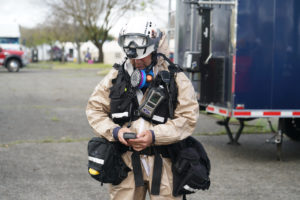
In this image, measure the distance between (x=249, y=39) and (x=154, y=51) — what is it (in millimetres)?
3909

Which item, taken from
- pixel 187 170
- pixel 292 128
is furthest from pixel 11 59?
pixel 187 170

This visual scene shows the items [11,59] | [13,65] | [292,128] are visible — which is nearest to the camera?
[292,128]

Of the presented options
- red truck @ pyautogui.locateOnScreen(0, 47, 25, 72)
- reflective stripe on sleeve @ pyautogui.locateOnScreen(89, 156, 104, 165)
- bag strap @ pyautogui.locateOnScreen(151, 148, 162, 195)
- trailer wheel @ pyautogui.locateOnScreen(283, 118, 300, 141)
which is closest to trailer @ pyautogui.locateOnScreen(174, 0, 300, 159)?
trailer wheel @ pyautogui.locateOnScreen(283, 118, 300, 141)

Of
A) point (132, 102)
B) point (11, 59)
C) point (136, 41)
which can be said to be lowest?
point (11, 59)

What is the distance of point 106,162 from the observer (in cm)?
301

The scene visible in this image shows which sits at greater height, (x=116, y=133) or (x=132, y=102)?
(x=132, y=102)

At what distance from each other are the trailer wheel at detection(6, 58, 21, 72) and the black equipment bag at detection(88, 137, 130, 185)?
29167 millimetres

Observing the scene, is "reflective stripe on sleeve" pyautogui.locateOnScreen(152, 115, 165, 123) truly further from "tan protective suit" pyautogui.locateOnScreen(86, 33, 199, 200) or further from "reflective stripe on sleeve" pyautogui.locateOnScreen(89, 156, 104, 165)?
"reflective stripe on sleeve" pyautogui.locateOnScreen(89, 156, 104, 165)

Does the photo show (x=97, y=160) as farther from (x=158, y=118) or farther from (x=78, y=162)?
(x=78, y=162)

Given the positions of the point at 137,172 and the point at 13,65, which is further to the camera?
the point at 13,65

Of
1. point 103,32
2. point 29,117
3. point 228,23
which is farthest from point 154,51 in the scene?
point 103,32

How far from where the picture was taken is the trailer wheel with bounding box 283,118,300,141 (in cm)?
851

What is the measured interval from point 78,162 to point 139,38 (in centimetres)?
421

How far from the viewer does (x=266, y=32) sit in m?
6.80
